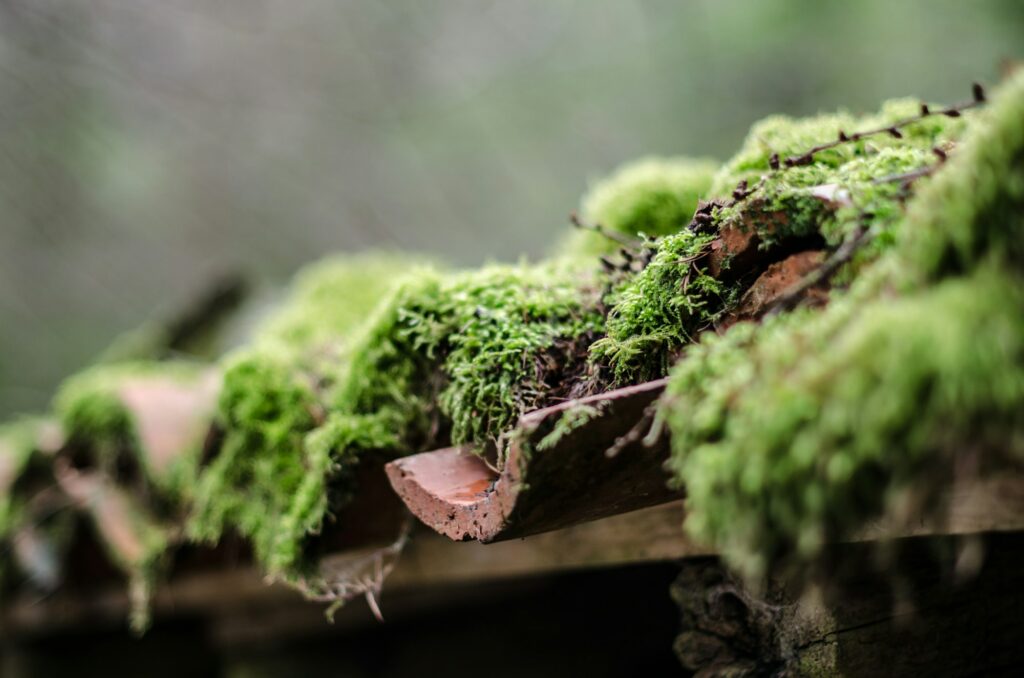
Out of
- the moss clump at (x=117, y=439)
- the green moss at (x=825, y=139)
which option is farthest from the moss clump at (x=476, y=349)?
the moss clump at (x=117, y=439)

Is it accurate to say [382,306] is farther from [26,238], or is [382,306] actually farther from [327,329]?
[26,238]

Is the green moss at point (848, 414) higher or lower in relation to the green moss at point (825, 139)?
lower

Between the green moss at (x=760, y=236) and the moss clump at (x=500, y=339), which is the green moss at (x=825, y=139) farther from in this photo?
the moss clump at (x=500, y=339)

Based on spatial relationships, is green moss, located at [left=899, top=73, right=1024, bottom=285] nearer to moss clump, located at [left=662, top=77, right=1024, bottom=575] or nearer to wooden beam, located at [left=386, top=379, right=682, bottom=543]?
moss clump, located at [left=662, top=77, right=1024, bottom=575]

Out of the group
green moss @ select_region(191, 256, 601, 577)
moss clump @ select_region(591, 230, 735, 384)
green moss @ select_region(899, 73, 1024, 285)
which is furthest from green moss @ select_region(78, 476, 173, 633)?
green moss @ select_region(899, 73, 1024, 285)

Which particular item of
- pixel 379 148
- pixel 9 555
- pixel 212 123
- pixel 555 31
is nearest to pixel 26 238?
pixel 212 123

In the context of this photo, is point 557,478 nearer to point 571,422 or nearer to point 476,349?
point 571,422

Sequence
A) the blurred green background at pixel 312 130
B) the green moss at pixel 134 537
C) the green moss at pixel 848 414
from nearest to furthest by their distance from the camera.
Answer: the green moss at pixel 848 414, the green moss at pixel 134 537, the blurred green background at pixel 312 130

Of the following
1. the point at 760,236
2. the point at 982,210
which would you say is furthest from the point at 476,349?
the point at 982,210
